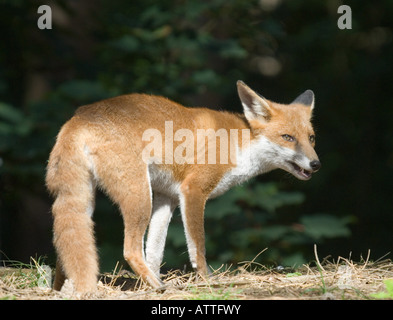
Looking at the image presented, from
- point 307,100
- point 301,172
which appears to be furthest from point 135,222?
point 307,100

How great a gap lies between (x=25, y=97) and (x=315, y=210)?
6995mm

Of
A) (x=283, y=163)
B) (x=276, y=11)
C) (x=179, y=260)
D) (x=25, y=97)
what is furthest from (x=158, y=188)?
(x=276, y=11)

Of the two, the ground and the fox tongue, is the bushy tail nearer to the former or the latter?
the ground

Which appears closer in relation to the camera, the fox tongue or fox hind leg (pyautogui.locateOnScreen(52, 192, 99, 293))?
fox hind leg (pyautogui.locateOnScreen(52, 192, 99, 293))

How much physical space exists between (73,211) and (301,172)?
247 cm

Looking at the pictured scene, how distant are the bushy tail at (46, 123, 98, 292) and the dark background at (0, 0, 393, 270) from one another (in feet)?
5.50

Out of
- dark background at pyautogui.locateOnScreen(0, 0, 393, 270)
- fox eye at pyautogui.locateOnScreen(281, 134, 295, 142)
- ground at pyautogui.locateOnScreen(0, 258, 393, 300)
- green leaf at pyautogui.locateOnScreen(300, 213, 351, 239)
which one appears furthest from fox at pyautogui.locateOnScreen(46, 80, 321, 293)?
green leaf at pyautogui.locateOnScreen(300, 213, 351, 239)

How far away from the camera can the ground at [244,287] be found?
3744 mm

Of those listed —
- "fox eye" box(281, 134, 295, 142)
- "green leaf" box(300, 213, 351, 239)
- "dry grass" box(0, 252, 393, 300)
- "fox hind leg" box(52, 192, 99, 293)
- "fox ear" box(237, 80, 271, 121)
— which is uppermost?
"fox ear" box(237, 80, 271, 121)

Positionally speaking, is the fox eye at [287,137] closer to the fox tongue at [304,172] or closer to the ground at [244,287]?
the fox tongue at [304,172]

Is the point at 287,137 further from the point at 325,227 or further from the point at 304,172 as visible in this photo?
the point at 325,227

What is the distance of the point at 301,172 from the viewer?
573 cm

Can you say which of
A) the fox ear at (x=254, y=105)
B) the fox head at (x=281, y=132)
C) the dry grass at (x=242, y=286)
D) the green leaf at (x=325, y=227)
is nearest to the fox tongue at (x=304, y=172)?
the fox head at (x=281, y=132)

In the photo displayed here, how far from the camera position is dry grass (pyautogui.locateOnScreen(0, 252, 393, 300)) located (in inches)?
148
